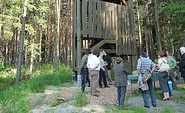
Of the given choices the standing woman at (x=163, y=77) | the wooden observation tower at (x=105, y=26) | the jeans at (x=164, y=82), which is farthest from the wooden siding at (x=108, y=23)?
the jeans at (x=164, y=82)

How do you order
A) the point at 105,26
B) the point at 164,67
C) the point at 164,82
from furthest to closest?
the point at 105,26
the point at 164,82
the point at 164,67

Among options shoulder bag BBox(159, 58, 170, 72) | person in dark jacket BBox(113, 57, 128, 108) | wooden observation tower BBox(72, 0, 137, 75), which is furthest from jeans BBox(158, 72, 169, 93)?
wooden observation tower BBox(72, 0, 137, 75)

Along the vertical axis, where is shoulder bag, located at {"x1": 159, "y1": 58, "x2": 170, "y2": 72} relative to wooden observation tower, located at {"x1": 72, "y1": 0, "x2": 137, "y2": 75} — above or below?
below

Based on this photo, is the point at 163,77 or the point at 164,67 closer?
the point at 164,67

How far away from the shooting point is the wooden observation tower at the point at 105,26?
11.9 metres

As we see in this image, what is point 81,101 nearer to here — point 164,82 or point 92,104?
point 92,104

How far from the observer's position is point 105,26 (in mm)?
12602

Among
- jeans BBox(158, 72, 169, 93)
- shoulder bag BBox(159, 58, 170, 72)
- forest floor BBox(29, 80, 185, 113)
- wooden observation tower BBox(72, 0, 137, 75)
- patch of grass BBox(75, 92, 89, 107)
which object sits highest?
wooden observation tower BBox(72, 0, 137, 75)

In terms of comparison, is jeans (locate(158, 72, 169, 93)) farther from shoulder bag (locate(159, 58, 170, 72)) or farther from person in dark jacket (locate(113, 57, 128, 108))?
person in dark jacket (locate(113, 57, 128, 108))

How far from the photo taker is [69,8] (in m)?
20.7

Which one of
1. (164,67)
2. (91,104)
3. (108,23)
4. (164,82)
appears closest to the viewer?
(91,104)

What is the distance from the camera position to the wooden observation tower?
11.9m

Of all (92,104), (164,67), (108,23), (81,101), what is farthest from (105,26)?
(81,101)

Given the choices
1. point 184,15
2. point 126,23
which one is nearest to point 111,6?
point 126,23
